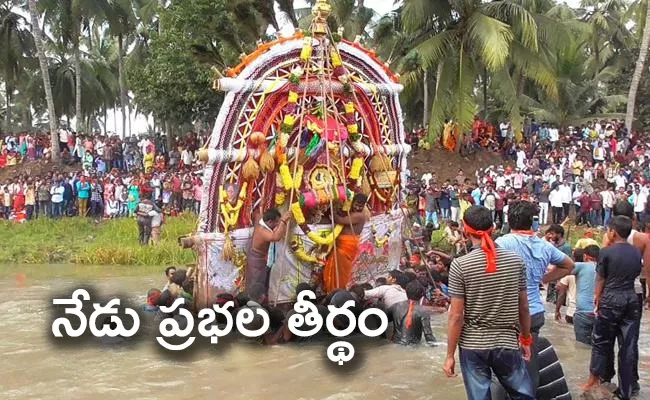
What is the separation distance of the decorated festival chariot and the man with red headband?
4.19 metres

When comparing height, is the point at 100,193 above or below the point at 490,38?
below

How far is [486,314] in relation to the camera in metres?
4.71

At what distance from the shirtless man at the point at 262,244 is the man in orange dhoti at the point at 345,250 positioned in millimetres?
748

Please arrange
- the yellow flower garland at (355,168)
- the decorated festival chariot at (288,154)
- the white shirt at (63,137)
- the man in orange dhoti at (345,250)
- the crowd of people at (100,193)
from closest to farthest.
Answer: the decorated festival chariot at (288,154)
the man in orange dhoti at (345,250)
the yellow flower garland at (355,168)
the crowd of people at (100,193)
the white shirt at (63,137)

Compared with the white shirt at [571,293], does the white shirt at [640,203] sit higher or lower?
higher

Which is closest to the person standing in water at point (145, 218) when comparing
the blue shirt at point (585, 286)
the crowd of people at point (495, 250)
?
the crowd of people at point (495, 250)

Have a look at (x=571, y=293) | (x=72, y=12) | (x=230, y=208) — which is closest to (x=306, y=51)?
(x=230, y=208)

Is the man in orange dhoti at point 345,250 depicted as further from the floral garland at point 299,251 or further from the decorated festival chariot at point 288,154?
the floral garland at point 299,251

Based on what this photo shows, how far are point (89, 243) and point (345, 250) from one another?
1023 centimetres

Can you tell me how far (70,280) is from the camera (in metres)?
14.3

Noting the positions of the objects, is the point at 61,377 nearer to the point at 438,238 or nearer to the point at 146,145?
the point at 438,238

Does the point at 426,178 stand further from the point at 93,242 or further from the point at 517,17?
the point at 93,242

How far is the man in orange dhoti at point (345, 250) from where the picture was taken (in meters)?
9.20

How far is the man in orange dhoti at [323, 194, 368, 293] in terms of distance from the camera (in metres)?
9.20
